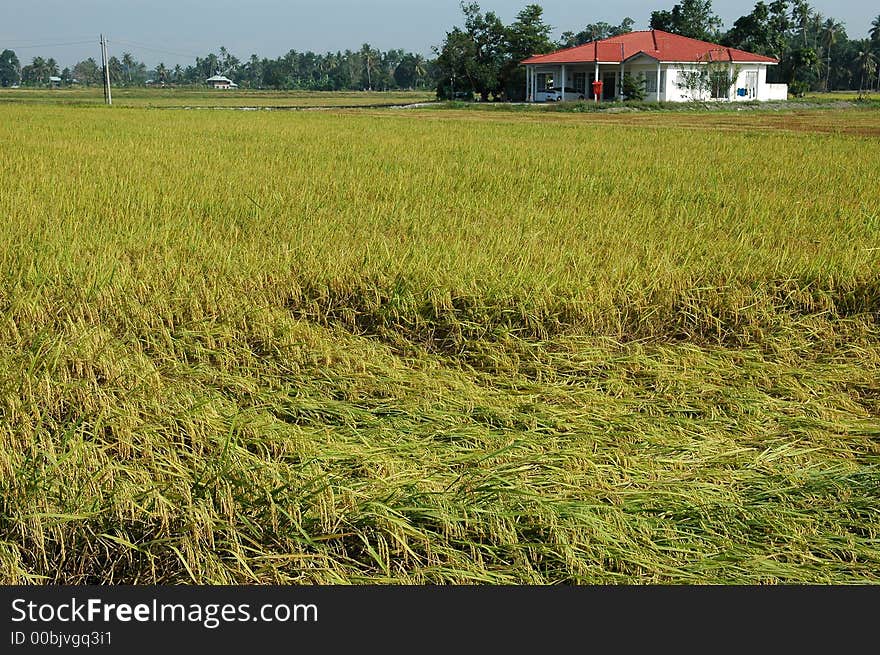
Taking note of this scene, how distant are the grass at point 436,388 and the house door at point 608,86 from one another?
3112 centimetres

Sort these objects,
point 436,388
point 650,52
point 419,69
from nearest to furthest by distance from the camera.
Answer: point 436,388 < point 650,52 < point 419,69

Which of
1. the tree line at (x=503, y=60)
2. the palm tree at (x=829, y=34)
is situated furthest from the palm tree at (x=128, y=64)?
the palm tree at (x=829, y=34)

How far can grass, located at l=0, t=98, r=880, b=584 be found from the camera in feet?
6.68

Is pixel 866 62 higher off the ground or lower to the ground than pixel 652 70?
higher

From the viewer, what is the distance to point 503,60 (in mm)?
38125

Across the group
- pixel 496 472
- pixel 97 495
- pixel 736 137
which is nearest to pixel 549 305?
pixel 496 472

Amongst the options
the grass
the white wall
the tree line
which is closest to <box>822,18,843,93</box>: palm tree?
the tree line

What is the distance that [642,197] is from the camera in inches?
266

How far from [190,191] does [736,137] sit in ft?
33.5

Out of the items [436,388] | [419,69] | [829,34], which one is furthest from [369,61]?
[436,388]

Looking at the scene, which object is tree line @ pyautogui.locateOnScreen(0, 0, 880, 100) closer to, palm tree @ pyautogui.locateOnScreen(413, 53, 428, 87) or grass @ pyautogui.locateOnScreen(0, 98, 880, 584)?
palm tree @ pyautogui.locateOnScreen(413, 53, 428, 87)

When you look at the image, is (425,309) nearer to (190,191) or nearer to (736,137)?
(190,191)

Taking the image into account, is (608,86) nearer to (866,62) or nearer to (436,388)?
(866,62)

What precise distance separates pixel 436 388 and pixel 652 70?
34.2 m
